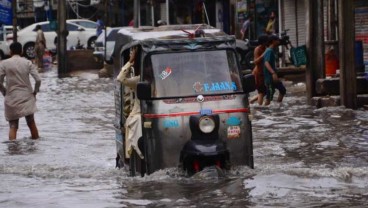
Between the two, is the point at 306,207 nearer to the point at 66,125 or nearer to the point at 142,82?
the point at 142,82

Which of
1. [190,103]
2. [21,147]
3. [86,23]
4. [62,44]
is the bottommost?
[21,147]

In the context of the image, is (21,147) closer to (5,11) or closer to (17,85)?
(17,85)

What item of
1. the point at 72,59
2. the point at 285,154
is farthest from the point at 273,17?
the point at 285,154

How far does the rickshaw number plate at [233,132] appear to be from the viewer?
11586mm

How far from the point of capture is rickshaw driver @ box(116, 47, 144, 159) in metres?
11.7

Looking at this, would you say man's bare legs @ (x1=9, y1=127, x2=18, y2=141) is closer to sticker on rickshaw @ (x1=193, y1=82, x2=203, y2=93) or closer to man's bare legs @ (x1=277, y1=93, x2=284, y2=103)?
sticker on rickshaw @ (x1=193, y1=82, x2=203, y2=93)

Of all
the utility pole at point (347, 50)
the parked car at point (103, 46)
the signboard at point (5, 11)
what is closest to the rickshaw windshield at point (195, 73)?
the utility pole at point (347, 50)


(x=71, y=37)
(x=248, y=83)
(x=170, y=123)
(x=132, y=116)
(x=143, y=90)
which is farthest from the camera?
(x=71, y=37)

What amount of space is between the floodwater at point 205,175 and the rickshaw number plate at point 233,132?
398mm

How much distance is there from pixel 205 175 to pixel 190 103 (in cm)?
84

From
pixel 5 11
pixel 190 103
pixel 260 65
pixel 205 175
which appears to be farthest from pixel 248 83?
pixel 5 11

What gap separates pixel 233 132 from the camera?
1159 centimetres

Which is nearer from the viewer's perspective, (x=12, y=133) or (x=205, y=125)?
(x=205, y=125)

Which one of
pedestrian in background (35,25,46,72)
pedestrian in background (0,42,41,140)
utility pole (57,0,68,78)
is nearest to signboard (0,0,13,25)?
utility pole (57,0,68,78)
